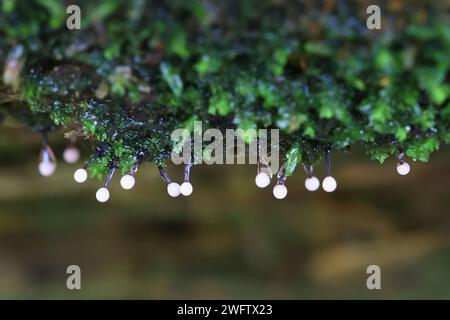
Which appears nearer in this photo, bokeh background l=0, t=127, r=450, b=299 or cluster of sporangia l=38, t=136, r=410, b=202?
cluster of sporangia l=38, t=136, r=410, b=202

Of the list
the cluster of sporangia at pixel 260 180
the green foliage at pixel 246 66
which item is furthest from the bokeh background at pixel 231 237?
the green foliage at pixel 246 66

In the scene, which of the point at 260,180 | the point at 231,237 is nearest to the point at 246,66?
the point at 260,180

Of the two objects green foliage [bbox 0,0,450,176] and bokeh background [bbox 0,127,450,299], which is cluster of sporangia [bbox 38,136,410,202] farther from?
bokeh background [bbox 0,127,450,299]

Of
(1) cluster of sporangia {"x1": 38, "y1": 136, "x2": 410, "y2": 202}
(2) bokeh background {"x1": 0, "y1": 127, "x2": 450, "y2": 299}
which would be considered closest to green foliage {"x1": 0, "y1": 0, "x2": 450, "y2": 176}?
(1) cluster of sporangia {"x1": 38, "y1": 136, "x2": 410, "y2": 202}

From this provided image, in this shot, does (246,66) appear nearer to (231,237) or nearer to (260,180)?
(260,180)

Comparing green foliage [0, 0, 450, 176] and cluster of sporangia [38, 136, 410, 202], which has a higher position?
green foliage [0, 0, 450, 176]

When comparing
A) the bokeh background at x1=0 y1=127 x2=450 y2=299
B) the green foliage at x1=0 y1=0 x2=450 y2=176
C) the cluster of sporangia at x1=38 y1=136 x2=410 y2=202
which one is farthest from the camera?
the bokeh background at x1=0 y1=127 x2=450 y2=299

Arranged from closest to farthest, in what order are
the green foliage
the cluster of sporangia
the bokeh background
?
the green foliage < the cluster of sporangia < the bokeh background

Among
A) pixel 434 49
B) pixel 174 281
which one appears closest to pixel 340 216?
pixel 174 281
